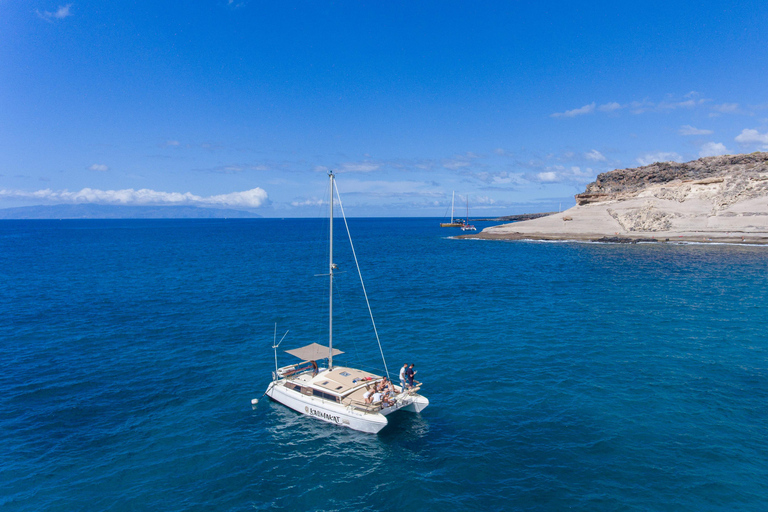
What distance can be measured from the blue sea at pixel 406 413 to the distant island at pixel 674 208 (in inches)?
2736

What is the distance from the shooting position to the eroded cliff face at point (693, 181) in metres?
112

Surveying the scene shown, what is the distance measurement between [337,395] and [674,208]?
129367 millimetres

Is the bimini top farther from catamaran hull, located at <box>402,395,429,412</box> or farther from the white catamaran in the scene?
catamaran hull, located at <box>402,395,429,412</box>

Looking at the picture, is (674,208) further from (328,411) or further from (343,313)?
(328,411)

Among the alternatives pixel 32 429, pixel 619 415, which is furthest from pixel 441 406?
pixel 32 429

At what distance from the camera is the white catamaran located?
2175cm

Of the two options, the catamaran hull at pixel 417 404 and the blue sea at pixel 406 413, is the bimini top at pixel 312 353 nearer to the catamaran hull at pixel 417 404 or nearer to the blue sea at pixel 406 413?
the blue sea at pixel 406 413

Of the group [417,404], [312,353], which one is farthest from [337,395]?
[312,353]

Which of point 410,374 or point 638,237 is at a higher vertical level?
point 638,237

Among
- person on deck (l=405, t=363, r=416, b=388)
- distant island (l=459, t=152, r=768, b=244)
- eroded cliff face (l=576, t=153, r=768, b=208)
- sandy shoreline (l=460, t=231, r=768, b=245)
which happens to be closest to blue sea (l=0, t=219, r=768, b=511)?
person on deck (l=405, t=363, r=416, b=388)

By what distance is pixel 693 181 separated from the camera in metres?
123

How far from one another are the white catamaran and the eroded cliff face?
12666 cm

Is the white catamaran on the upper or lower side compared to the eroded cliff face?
lower

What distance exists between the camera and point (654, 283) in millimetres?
56344
